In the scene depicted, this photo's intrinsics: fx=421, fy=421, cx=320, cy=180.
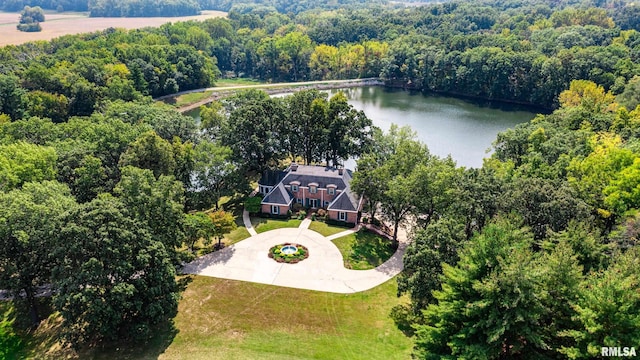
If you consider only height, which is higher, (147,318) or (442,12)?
(442,12)

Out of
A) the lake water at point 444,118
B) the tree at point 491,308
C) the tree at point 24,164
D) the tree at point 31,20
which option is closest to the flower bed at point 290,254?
the tree at point 491,308

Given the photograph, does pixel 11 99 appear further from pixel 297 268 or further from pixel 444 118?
pixel 444 118

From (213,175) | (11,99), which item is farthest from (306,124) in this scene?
(11,99)

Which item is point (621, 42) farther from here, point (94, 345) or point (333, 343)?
point (94, 345)

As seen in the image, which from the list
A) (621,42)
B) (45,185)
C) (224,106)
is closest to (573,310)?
(45,185)

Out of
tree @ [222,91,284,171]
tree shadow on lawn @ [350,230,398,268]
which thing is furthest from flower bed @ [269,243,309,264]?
tree @ [222,91,284,171]
